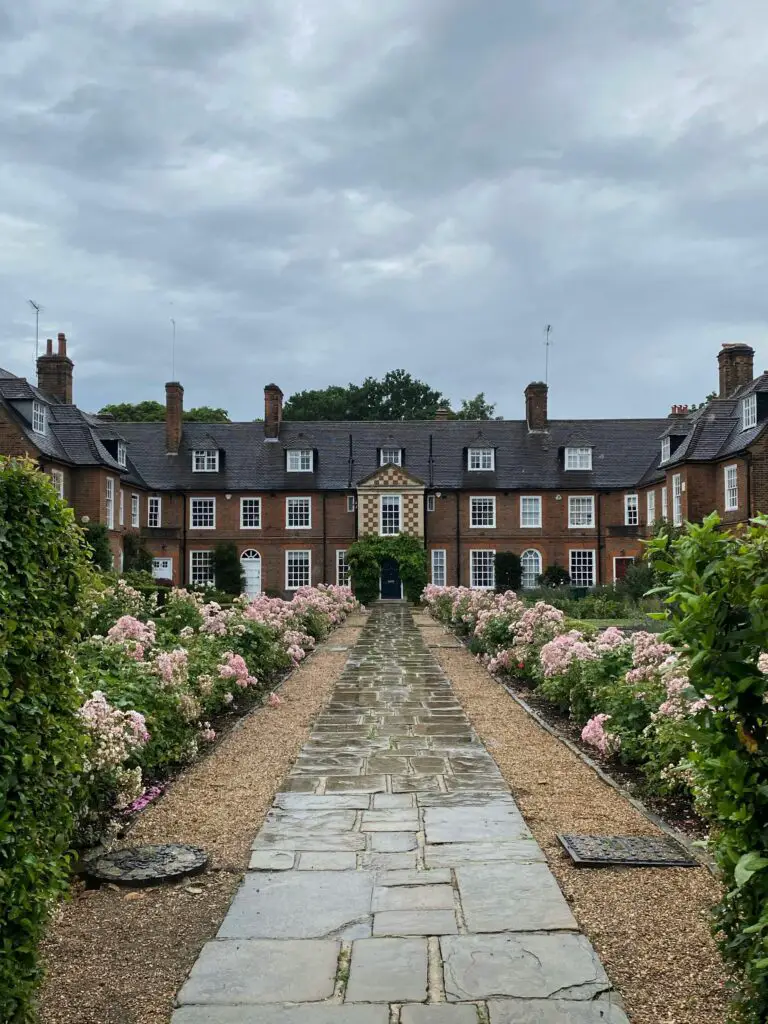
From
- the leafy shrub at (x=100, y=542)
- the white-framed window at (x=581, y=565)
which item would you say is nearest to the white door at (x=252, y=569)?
the leafy shrub at (x=100, y=542)

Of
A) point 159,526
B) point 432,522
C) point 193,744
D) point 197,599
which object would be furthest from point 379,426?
point 193,744

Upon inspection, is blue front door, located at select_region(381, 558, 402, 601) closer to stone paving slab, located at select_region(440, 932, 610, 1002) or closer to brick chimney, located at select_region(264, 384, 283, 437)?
brick chimney, located at select_region(264, 384, 283, 437)

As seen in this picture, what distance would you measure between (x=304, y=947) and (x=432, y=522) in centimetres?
3590

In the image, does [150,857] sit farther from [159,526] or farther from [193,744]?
[159,526]

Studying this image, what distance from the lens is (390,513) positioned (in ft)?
128

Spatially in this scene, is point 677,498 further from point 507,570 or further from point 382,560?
point 382,560

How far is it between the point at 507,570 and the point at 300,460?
10764mm

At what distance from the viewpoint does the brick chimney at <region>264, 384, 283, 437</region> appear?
4094 cm

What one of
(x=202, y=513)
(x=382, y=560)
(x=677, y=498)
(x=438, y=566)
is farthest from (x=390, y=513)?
(x=677, y=498)

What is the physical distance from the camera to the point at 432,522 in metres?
39.8

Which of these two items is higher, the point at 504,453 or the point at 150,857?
the point at 504,453

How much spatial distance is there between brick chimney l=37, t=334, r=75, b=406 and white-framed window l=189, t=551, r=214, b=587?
8771mm

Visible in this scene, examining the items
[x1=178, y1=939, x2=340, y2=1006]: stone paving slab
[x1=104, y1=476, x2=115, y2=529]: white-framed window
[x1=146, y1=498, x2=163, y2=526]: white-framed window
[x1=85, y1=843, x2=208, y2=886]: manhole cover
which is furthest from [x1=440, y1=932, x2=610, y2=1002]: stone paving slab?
[x1=146, y1=498, x2=163, y2=526]: white-framed window

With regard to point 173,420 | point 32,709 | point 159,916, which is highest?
point 173,420
